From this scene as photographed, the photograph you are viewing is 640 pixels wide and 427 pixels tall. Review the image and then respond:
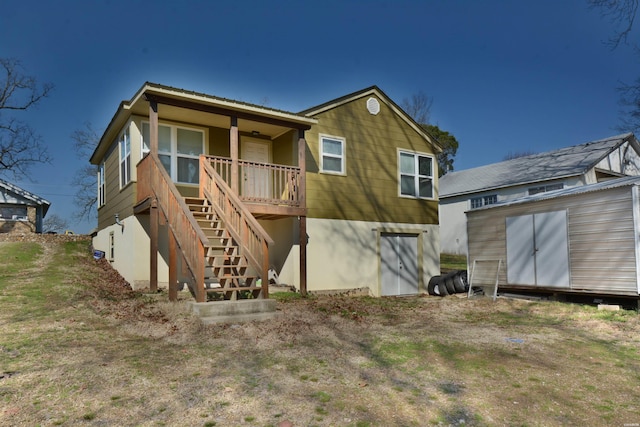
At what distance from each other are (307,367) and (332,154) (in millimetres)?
8835

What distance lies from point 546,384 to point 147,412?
414 centimetres

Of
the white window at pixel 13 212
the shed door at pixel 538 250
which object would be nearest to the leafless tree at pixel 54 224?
the white window at pixel 13 212

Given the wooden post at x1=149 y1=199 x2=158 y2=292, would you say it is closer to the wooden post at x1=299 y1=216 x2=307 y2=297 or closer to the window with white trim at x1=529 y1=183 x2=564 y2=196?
the wooden post at x1=299 y1=216 x2=307 y2=297

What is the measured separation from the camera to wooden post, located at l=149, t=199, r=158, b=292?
9.77m

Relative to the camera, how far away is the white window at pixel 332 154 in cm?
1320

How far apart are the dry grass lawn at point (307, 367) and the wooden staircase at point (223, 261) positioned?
3.00 feet

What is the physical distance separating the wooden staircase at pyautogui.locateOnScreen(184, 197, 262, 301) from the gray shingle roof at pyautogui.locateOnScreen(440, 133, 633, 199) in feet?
57.0

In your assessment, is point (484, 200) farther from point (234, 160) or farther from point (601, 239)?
point (234, 160)

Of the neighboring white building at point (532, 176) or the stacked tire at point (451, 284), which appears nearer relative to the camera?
the stacked tire at point (451, 284)

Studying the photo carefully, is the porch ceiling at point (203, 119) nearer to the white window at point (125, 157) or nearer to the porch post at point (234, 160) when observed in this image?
the porch post at point (234, 160)

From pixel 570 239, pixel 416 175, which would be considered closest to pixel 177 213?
pixel 416 175

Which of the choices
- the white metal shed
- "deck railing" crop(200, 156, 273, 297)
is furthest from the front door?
the white metal shed

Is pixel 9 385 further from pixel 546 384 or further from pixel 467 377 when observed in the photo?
pixel 546 384

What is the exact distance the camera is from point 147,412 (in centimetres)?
389
